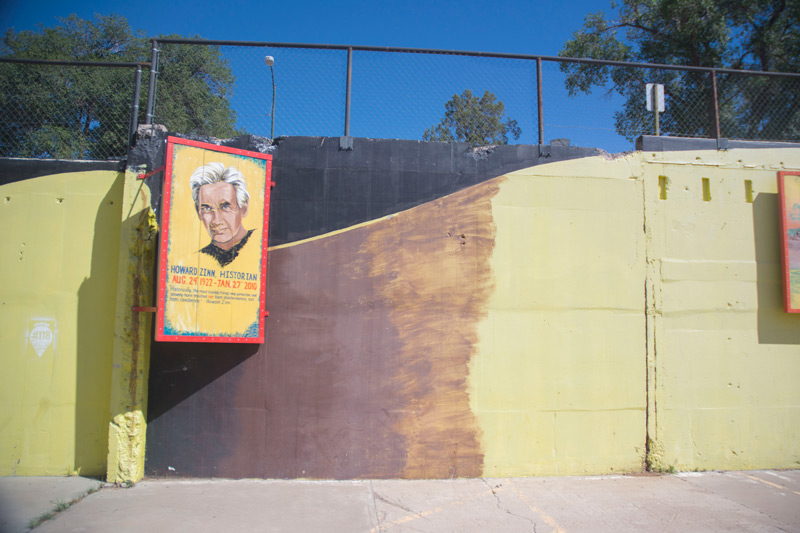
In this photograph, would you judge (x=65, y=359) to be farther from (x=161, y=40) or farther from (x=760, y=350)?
(x=760, y=350)

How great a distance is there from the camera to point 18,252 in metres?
5.67

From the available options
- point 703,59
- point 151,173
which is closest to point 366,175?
point 151,173

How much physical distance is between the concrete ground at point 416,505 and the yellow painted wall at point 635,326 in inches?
18.8

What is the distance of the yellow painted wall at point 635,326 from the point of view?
591cm

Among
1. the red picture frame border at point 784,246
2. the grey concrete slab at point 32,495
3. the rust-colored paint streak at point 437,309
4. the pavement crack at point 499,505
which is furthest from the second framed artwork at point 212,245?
the red picture frame border at point 784,246

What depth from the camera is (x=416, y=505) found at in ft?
16.1

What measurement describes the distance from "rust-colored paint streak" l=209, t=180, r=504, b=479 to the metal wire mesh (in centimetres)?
322

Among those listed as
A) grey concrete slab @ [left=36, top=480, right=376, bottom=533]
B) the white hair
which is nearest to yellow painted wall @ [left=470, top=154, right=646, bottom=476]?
grey concrete slab @ [left=36, top=480, right=376, bottom=533]

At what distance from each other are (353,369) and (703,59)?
14.8 m

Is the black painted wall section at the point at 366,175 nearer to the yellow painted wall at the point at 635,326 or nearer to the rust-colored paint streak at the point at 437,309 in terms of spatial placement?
the rust-colored paint streak at the point at 437,309

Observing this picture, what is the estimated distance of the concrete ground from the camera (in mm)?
4434

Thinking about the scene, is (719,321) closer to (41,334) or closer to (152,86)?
(152,86)

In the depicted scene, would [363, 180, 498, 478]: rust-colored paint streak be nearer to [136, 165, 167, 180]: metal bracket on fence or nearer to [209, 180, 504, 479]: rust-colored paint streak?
[209, 180, 504, 479]: rust-colored paint streak

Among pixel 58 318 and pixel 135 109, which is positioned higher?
pixel 135 109
